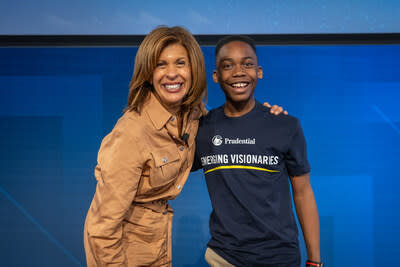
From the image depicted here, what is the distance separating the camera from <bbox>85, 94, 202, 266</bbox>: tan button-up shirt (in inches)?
49.9

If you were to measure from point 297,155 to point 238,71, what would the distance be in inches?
16.4

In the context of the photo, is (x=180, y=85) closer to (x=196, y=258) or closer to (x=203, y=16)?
(x=203, y=16)

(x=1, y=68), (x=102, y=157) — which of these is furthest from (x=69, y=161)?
(x=102, y=157)

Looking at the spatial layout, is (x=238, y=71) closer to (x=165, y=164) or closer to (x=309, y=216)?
(x=165, y=164)

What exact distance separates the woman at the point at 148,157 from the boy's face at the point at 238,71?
11 centimetres

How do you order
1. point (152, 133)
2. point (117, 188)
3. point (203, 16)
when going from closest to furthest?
point (117, 188) < point (152, 133) < point (203, 16)

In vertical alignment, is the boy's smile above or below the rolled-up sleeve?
above

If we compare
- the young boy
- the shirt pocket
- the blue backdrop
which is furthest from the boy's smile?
the blue backdrop

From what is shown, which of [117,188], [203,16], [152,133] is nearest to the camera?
[117,188]

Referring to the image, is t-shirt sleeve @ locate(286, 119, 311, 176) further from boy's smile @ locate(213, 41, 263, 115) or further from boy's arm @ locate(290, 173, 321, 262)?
boy's smile @ locate(213, 41, 263, 115)

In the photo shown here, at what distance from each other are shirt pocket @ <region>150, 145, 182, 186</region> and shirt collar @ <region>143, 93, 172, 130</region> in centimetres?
10

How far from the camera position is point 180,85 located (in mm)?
1448

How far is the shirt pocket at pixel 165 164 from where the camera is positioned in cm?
137

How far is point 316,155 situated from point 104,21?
1700mm
